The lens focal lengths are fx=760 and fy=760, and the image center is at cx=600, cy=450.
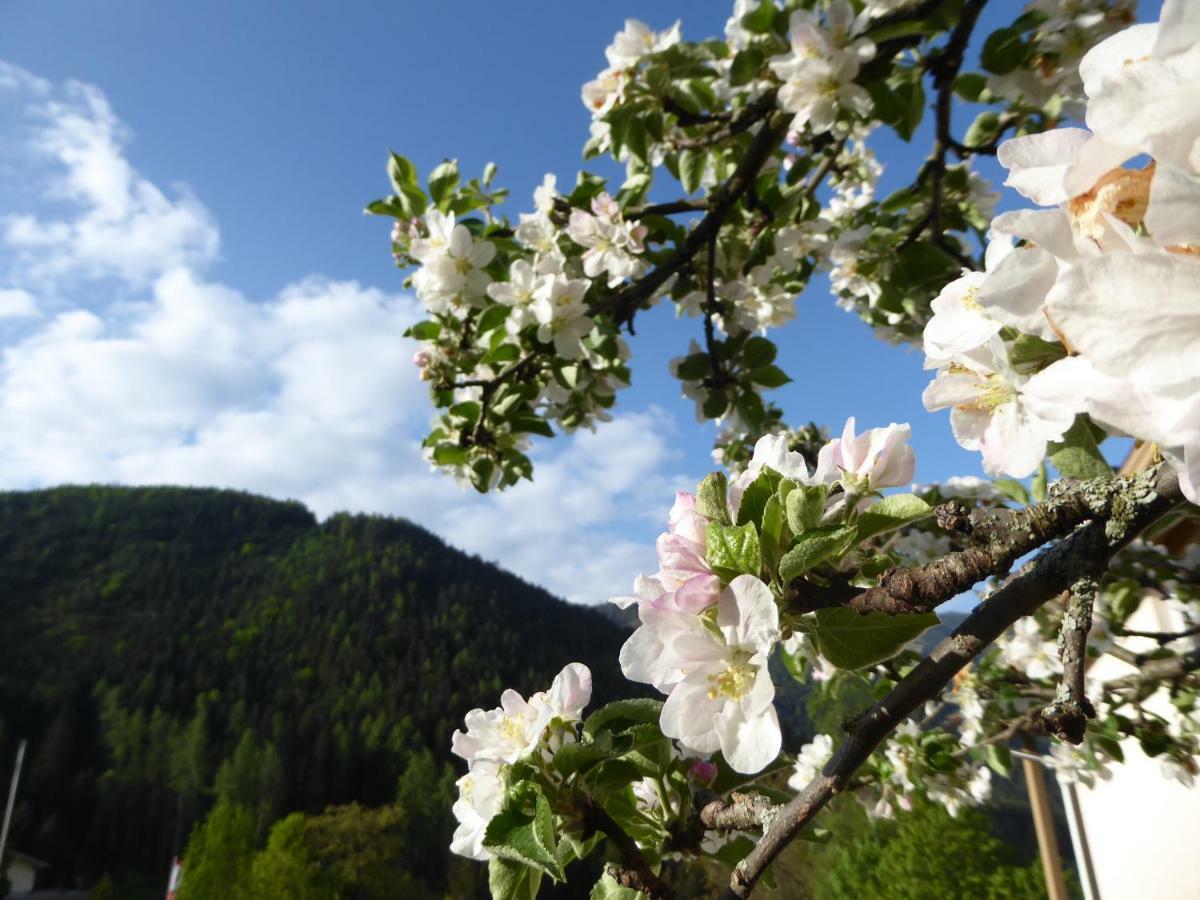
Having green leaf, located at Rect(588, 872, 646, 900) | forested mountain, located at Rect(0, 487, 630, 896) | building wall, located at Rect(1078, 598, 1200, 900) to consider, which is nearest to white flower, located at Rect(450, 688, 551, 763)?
green leaf, located at Rect(588, 872, 646, 900)

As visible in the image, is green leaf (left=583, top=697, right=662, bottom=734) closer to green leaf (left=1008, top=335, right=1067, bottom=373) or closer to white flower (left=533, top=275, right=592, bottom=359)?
green leaf (left=1008, top=335, right=1067, bottom=373)

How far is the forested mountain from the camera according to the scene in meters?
43.8

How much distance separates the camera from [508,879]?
742 mm

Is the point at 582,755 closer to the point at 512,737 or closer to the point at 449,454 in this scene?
the point at 512,737

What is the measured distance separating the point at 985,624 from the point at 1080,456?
0.17m

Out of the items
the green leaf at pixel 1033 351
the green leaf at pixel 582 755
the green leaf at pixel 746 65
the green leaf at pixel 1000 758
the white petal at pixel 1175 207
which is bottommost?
the green leaf at pixel 582 755

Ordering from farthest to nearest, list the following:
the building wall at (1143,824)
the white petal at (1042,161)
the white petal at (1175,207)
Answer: the building wall at (1143,824), the white petal at (1042,161), the white petal at (1175,207)

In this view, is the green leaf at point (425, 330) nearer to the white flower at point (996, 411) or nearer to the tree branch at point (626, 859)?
the tree branch at point (626, 859)

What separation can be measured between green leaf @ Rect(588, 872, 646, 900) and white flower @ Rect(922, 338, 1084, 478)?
1.70 ft

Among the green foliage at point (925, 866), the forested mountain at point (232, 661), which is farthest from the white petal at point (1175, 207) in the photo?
the forested mountain at point (232, 661)

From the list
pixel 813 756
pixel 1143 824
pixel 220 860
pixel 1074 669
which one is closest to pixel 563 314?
pixel 1074 669

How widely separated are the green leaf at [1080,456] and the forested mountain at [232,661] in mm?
36423

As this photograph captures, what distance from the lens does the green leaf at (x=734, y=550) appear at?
2.00 ft

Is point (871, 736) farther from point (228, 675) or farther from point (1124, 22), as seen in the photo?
point (228, 675)
